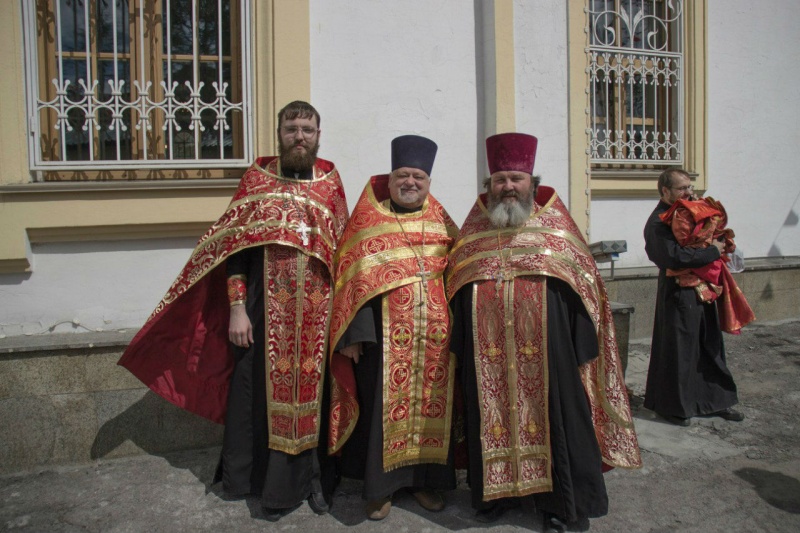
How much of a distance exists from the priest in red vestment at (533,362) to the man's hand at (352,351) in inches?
20.2

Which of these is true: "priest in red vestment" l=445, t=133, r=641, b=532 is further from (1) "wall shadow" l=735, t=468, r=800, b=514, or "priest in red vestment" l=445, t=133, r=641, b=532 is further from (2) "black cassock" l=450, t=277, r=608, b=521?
(1) "wall shadow" l=735, t=468, r=800, b=514

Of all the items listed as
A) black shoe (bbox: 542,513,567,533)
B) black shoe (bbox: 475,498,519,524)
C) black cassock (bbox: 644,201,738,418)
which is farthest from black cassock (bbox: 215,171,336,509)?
black cassock (bbox: 644,201,738,418)

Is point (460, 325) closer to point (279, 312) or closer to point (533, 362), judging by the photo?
point (533, 362)

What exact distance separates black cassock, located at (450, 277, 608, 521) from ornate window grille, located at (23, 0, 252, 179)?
261 centimetres

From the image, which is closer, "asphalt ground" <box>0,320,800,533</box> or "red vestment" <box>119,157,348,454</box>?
"asphalt ground" <box>0,320,800,533</box>

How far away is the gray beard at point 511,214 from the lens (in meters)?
3.16

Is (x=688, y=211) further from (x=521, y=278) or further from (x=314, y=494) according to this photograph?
(x=314, y=494)

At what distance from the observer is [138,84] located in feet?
14.6

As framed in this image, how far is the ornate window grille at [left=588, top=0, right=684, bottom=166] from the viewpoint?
6.58 m

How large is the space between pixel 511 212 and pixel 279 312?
1350 millimetres

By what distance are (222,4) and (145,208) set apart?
1.71 m

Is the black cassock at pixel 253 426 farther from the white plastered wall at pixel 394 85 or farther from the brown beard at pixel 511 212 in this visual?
the white plastered wall at pixel 394 85

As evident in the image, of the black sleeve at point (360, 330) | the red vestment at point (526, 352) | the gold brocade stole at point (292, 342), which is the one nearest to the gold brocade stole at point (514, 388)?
the red vestment at point (526, 352)

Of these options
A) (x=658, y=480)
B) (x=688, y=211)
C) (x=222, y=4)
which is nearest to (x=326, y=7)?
(x=222, y=4)
